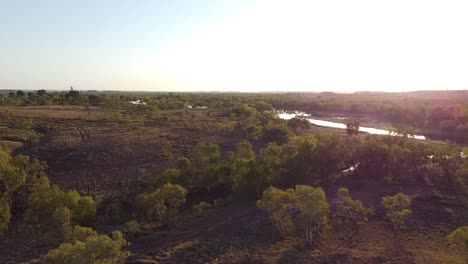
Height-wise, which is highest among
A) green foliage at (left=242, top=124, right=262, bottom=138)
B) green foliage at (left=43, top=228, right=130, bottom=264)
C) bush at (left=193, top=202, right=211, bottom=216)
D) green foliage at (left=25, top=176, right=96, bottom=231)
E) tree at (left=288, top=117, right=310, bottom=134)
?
tree at (left=288, top=117, right=310, bottom=134)

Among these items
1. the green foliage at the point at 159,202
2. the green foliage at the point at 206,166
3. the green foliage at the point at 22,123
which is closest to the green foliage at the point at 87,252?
the green foliage at the point at 159,202

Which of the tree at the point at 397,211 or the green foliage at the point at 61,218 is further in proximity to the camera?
the tree at the point at 397,211

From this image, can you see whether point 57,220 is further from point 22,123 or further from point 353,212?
point 22,123

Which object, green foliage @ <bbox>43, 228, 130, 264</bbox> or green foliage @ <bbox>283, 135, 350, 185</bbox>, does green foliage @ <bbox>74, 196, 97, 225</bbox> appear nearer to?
green foliage @ <bbox>43, 228, 130, 264</bbox>

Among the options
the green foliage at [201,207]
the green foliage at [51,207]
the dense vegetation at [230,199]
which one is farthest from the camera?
the green foliage at [201,207]

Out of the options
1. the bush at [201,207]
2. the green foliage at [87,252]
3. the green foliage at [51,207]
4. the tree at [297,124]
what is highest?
the tree at [297,124]

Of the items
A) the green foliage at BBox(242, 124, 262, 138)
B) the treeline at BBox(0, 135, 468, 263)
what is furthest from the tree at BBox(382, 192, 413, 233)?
the green foliage at BBox(242, 124, 262, 138)

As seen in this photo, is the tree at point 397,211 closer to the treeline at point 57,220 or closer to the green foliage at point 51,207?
the treeline at point 57,220

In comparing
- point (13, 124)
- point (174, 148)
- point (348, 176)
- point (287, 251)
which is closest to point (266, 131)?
point (174, 148)

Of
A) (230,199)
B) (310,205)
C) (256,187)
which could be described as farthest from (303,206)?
(230,199)

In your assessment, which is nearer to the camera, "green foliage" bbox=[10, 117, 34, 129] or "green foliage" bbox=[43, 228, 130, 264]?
"green foliage" bbox=[43, 228, 130, 264]
